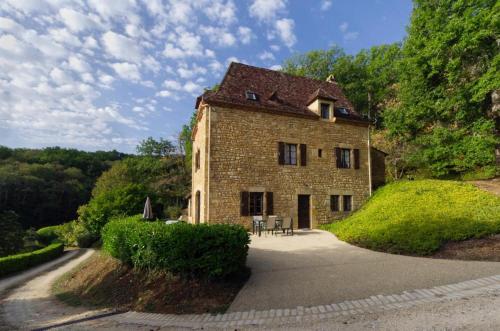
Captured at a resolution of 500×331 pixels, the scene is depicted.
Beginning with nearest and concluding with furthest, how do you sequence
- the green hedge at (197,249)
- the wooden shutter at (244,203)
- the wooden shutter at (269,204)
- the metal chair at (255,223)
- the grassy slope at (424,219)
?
the green hedge at (197,249) → the grassy slope at (424,219) → the metal chair at (255,223) → the wooden shutter at (244,203) → the wooden shutter at (269,204)

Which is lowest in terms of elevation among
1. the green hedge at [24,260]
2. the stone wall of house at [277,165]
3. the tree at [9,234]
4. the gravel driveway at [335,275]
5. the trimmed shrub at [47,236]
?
the trimmed shrub at [47,236]

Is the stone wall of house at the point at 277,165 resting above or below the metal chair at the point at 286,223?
above

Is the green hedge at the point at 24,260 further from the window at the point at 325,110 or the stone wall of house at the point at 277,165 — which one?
the window at the point at 325,110

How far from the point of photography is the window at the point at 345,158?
16.1 meters

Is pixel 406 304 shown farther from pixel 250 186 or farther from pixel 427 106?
pixel 427 106

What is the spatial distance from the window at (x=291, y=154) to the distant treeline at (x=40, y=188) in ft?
152

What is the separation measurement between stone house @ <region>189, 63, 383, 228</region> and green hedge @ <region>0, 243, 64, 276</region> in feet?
34.6

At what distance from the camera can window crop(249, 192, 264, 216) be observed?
13648 millimetres

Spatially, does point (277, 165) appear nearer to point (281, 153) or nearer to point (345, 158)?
point (281, 153)

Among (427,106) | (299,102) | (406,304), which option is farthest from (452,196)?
(406,304)

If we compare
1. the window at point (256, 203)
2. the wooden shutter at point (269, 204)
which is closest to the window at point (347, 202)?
the wooden shutter at point (269, 204)

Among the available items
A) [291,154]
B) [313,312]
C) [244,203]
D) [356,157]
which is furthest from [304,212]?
[313,312]

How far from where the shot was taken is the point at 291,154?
14.9 metres

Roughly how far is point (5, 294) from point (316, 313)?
11867mm
